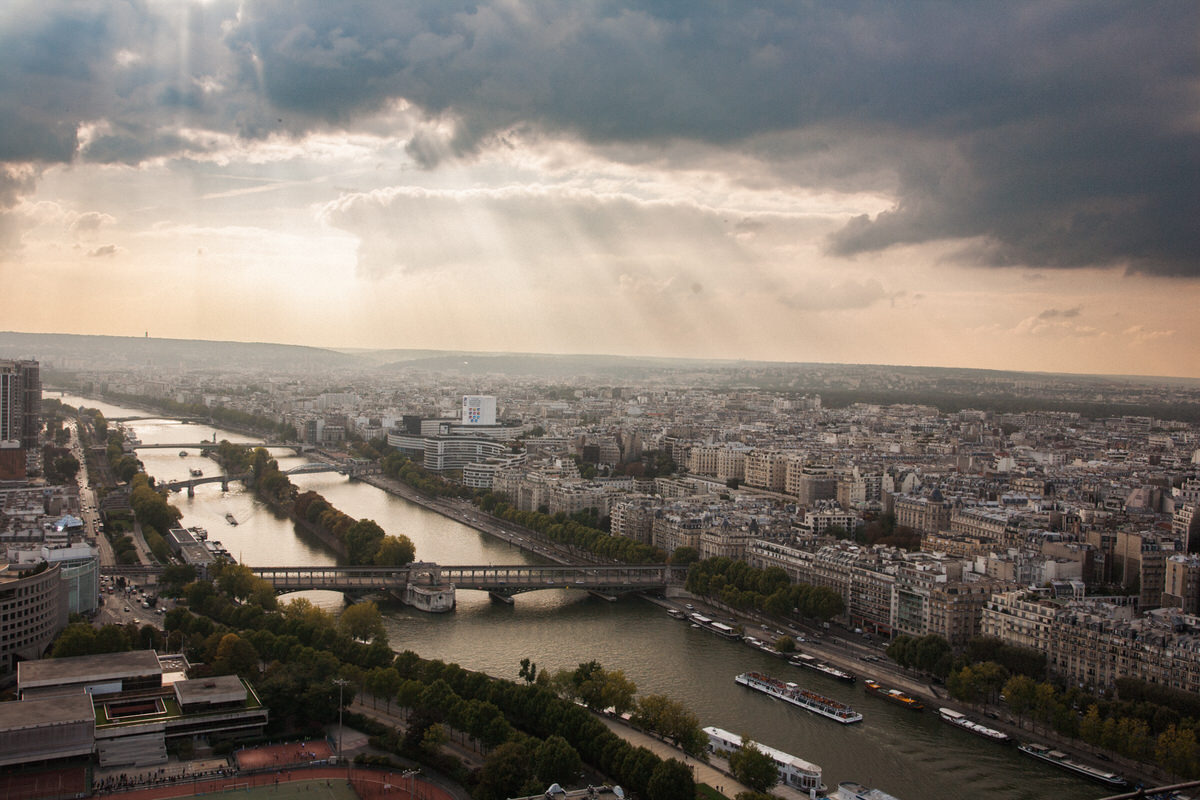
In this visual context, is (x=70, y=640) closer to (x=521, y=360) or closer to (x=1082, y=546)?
(x=1082, y=546)

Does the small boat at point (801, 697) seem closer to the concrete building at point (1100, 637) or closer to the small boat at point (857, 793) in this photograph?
the small boat at point (857, 793)

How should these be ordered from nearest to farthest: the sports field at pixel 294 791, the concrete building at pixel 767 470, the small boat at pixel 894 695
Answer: the sports field at pixel 294 791
the small boat at pixel 894 695
the concrete building at pixel 767 470

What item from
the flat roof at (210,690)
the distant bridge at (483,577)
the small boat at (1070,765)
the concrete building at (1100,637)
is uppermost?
the concrete building at (1100,637)

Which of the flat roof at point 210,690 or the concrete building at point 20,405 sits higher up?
the concrete building at point 20,405

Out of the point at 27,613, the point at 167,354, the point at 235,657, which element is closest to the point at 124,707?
the point at 235,657

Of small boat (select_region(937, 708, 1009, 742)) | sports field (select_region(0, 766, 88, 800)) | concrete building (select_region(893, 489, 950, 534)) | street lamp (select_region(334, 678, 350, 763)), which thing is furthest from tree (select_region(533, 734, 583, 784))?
concrete building (select_region(893, 489, 950, 534))

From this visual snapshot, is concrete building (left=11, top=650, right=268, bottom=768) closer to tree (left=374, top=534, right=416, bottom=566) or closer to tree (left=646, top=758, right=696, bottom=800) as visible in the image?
tree (left=646, top=758, right=696, bottom=800)

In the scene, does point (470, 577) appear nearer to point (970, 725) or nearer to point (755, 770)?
point (970, 725)

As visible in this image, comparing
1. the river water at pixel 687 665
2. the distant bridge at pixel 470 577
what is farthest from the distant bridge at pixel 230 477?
the distant bridge at pixel 470 577
